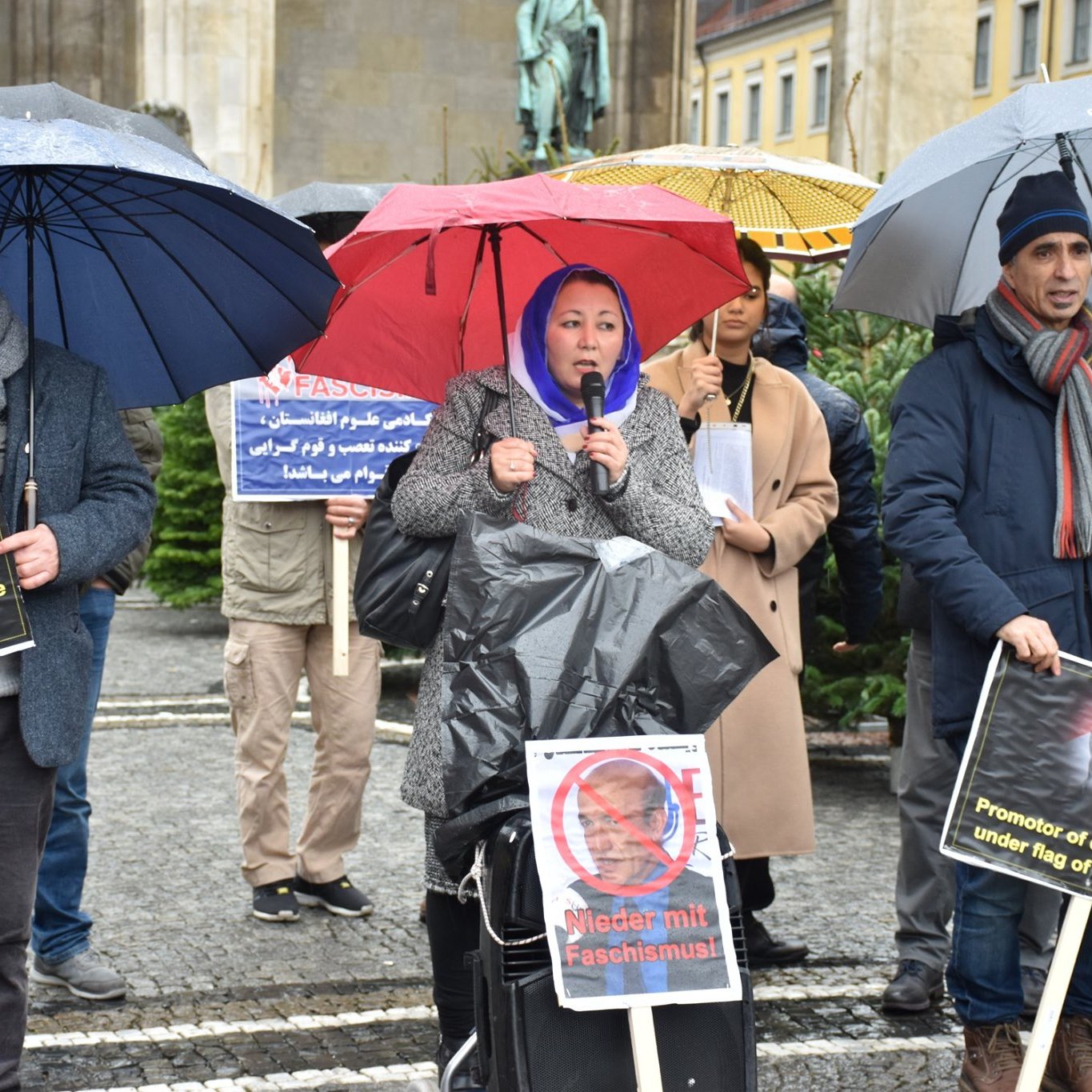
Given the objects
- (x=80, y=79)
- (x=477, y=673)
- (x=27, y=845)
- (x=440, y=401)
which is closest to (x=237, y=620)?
(x=440, y=401)

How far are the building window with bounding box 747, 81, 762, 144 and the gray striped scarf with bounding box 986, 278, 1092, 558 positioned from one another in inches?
2698

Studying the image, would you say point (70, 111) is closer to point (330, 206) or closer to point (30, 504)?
point (30, 504)

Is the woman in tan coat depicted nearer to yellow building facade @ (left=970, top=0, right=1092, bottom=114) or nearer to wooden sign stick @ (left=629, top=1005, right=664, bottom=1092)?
wooden sign stick @ (left=629, top=1005, right=664, bottom=1092)

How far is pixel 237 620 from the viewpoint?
6.01 m

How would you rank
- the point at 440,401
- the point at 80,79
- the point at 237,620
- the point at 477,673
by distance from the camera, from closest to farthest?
1. the point at 477,673
2. the point at 440,401
3. the point at 237,620
4. the point at 80,79

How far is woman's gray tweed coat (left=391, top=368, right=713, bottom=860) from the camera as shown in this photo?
388 centimetres

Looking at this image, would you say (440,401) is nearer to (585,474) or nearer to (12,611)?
(585,474)

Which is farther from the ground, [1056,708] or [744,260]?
[744,260]

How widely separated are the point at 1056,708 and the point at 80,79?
17.9 metres

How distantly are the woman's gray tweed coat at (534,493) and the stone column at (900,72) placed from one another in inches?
595

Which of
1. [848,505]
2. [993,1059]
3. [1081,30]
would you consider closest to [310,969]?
[993,1059]

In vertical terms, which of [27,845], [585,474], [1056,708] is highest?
[585,474]

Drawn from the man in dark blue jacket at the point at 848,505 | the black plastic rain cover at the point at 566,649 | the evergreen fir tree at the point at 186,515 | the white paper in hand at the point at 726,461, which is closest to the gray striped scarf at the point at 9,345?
the black plastic rain cover at the point at 566,649

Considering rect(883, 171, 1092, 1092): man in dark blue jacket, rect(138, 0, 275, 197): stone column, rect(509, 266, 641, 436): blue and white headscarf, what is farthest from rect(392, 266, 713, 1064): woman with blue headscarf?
rect(138, 0, 275, 197): stone column
